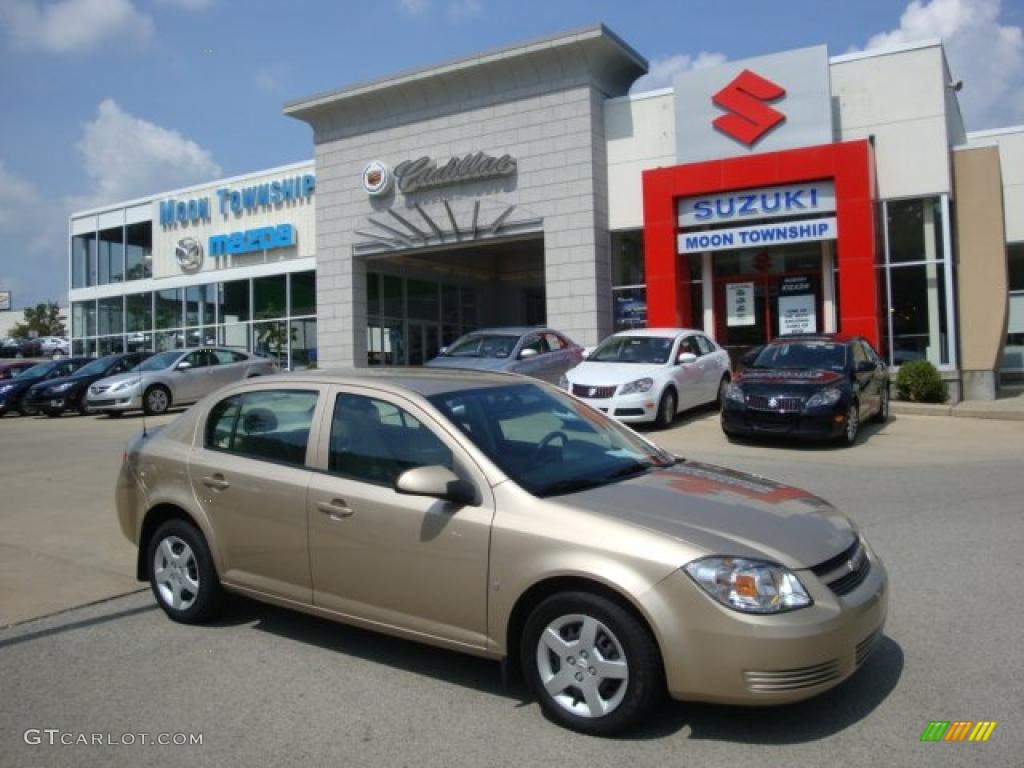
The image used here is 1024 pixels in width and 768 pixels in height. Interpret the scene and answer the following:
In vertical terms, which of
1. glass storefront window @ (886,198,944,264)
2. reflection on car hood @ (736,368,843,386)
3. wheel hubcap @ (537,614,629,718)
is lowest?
wheel hubcap @ (537,614,629,718)

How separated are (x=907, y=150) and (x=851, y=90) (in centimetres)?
182

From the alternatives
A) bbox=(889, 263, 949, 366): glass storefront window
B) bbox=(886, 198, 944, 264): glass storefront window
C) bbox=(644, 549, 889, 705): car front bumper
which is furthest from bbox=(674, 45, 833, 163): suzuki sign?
bbox=(644, 549, 889, 705): car front bumper

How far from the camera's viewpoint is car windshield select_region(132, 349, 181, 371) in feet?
63.7

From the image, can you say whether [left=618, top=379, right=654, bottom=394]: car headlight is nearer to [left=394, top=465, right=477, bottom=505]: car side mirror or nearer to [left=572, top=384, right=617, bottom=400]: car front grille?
[left=572, top=384, right=617, bottom=400]: car front grille

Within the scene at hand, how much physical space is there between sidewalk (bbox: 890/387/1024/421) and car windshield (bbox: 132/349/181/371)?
49.3 feet

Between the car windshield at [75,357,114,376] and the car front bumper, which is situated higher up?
the car windshield at [75,357,114,376]

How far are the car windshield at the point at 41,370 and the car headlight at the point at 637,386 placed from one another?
1697cm

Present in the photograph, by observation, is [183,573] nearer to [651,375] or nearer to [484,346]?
[651,375]

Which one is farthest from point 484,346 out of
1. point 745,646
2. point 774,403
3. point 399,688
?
point 745,646

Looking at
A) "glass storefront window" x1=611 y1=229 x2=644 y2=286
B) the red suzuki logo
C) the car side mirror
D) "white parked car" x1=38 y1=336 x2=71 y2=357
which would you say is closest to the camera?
the car side mirror

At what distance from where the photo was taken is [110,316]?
35125 mm

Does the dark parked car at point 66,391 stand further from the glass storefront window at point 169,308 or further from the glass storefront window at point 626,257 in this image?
the glass storefront window at point 626,257

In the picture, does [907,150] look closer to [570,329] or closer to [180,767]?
[570,329]

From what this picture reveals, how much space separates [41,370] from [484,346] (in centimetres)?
1382
